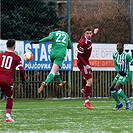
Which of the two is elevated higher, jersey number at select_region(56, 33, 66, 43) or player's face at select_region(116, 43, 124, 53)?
jersey number at select_region(56, 33, 66, 43)

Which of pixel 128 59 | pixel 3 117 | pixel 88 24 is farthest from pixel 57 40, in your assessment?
pixel 88 24

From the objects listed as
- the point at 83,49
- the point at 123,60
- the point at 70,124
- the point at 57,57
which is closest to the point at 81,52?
the point at 83,49

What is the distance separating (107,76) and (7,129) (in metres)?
16.2

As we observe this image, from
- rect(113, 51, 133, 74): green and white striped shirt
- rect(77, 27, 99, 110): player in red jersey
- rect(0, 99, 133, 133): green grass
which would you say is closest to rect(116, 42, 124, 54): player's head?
rect(113, 51, 133, 74): green and white striped shirt

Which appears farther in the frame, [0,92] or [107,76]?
[107,76]

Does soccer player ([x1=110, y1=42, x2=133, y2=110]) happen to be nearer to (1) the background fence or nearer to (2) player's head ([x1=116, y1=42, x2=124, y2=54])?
(2) player's head ([x1=116, y1=42, x2=124, y2=54])

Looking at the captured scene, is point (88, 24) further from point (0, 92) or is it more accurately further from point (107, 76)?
point (0, 92)

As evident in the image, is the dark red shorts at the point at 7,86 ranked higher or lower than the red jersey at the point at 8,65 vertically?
lower

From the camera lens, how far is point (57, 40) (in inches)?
709

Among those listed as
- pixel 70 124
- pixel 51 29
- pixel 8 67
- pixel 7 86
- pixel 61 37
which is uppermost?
pixel 51 29

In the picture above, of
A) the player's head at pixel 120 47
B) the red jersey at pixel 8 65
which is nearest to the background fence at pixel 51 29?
the player's head at pixel 120 47

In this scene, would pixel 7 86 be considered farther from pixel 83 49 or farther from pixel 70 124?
pixel 83 49

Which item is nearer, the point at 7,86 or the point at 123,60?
the point at 7,86

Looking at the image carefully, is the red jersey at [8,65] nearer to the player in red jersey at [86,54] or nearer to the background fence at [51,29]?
the player in red jersey at [86,54]
